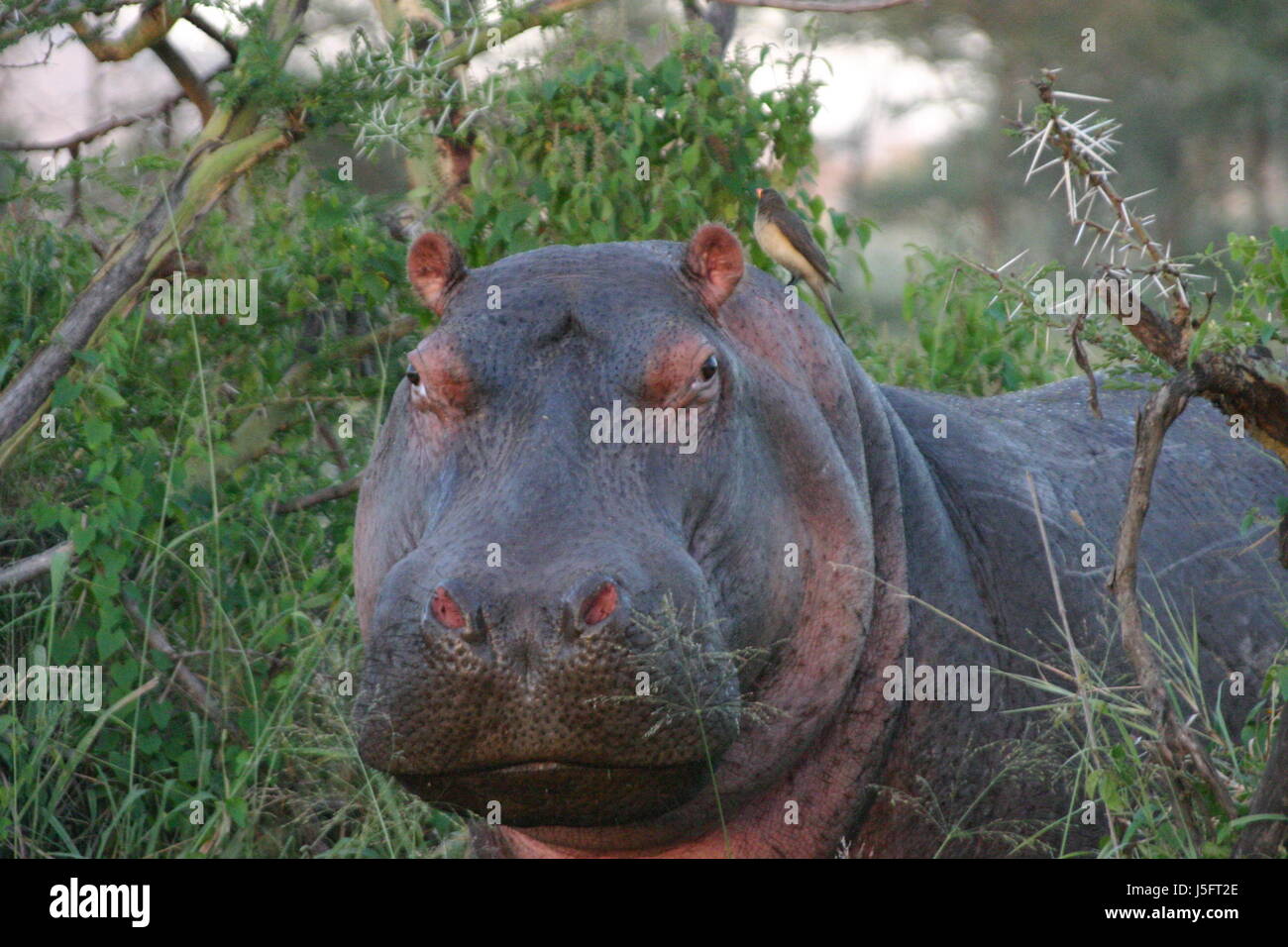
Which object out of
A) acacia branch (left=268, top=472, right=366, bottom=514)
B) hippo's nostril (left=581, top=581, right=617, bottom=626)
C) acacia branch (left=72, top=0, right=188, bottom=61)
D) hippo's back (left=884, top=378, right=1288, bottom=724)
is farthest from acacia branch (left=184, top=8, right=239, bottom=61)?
hippo's nostril (left=581, top=581, right=617, bottom=626)

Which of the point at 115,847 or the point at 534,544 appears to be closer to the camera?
the point at 534,544

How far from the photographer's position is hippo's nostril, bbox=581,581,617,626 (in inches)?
124

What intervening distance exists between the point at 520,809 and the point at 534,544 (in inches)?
19.6

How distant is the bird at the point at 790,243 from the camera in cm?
566

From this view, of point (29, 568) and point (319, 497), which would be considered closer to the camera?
point (29, 568)

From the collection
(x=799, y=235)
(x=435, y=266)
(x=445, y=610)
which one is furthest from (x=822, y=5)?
(x=445, y=610)

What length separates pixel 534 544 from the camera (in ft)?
10.8

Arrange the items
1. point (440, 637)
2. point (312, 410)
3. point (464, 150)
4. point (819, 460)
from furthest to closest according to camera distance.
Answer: point (464, 150), point (312, 410), point (819, 460), point (440, 637)

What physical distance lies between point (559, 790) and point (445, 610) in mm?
409

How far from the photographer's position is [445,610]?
3182mm

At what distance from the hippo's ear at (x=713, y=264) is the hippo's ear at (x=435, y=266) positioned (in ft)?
1.66

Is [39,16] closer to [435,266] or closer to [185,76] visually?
[185,76]

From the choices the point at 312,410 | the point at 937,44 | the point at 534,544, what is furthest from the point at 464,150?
the point at 937,44

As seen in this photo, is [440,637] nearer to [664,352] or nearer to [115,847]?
[664,352]
